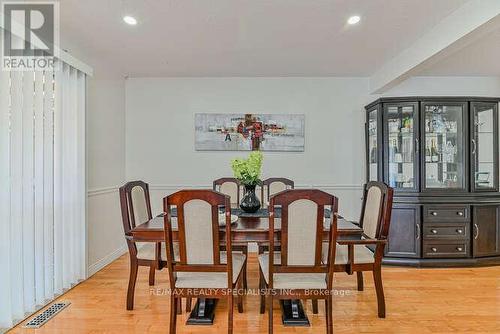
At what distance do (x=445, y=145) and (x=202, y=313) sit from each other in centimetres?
347

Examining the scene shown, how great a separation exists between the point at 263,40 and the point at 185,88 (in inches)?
71.2

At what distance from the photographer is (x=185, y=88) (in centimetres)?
471

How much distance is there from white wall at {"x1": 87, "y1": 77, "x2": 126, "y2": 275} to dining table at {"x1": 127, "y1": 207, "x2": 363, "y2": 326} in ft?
4.29

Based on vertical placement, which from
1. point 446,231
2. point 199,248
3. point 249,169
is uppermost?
point 249,169

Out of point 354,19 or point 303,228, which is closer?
point 303,228

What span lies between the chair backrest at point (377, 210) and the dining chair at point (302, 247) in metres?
0.70

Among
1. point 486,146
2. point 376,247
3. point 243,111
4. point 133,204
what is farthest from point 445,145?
point 133,204

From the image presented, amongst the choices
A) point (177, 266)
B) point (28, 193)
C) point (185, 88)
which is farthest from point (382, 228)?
point (185, 88)

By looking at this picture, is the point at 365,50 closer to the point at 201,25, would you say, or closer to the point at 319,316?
the point at 201,25

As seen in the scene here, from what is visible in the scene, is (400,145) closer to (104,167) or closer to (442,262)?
(442,262)

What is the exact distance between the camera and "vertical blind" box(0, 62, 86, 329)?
8.02ft

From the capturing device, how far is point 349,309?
2799 mm

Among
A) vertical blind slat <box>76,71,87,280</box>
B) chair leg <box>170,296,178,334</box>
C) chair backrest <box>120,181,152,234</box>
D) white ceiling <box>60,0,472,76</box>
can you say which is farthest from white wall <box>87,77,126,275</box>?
chair leg <box>170,296,178,334</box>

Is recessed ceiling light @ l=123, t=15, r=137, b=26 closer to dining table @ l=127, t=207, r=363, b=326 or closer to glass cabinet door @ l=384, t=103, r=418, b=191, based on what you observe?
dining table @ l=127, t=207, r=363, b=326
